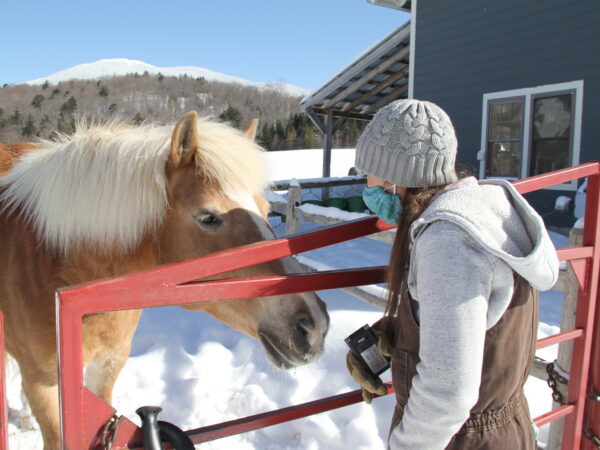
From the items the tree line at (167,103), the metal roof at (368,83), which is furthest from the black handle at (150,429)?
the tree line at (167,103)

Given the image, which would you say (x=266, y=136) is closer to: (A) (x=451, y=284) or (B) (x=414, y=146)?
(B) (x=414, y=146)

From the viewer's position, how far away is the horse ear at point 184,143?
1.65m

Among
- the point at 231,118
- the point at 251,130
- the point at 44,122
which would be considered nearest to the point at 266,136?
the point at 44,122

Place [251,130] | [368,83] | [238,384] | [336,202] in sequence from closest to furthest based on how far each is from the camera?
1. [251,130]
2. [238,384]
3. [336,202]
4. [368,83]

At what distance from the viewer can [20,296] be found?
6.61 feet

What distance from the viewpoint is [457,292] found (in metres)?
0.91

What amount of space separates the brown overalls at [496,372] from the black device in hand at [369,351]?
0.18m

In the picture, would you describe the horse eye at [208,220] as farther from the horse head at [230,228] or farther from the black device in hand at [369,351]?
the black device in hand at [369,351]

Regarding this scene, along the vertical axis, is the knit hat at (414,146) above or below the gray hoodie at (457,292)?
above

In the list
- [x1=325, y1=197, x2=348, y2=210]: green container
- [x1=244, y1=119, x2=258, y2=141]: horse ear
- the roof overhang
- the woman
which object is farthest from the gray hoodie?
the roof overhang

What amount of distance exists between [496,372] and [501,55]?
7917mm

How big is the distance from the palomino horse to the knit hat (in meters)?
0.60

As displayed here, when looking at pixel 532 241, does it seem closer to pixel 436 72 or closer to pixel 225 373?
pixel 225 373

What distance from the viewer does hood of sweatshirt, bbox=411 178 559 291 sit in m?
0.95
